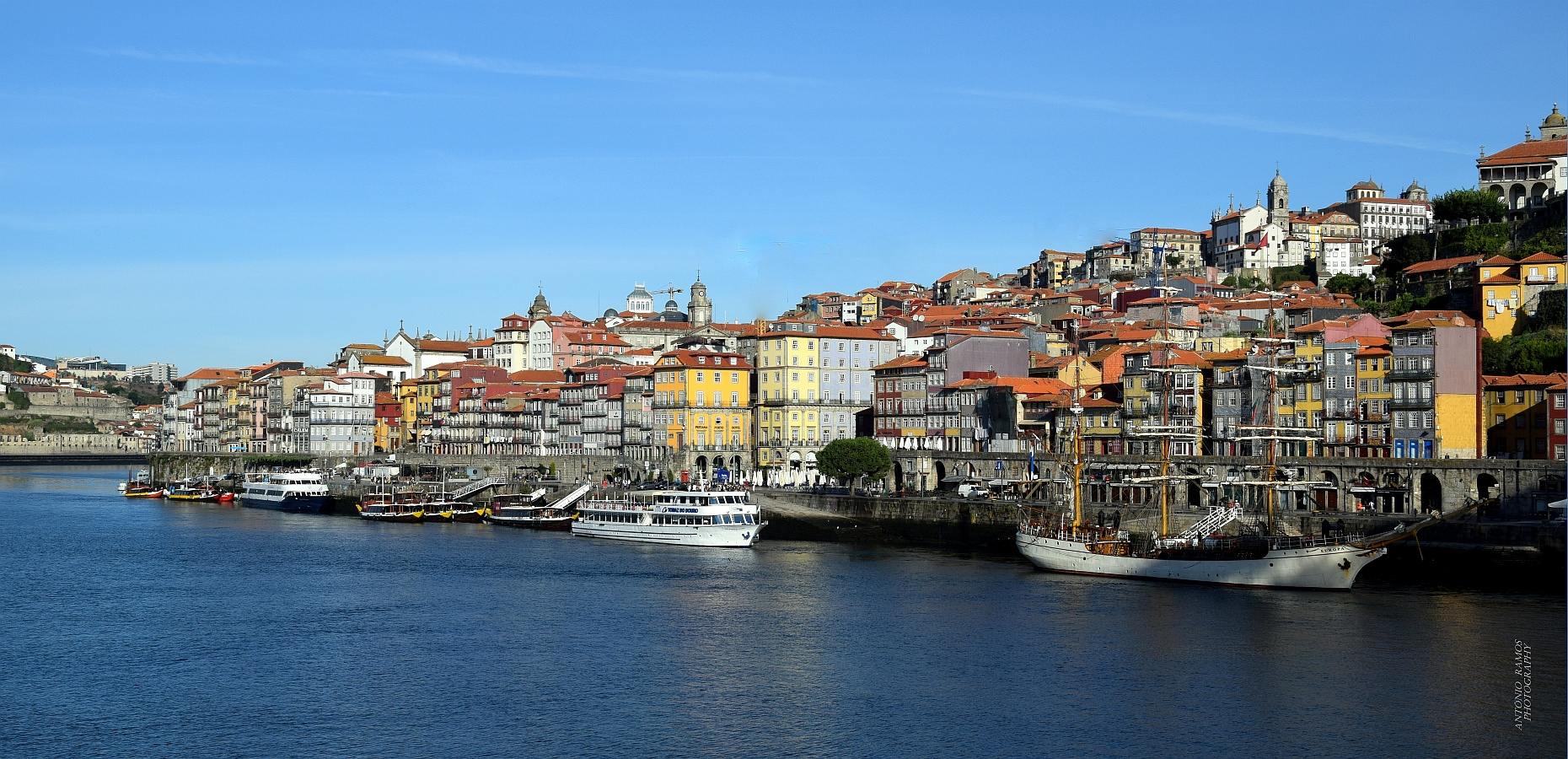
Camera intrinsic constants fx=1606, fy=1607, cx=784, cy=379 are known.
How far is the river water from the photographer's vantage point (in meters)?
31.7

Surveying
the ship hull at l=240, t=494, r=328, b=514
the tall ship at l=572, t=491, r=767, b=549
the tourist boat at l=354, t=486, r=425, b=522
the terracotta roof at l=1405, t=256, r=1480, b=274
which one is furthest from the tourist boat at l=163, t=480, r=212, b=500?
the terracotta roof at l=1405, t=256, r=1480, b=274

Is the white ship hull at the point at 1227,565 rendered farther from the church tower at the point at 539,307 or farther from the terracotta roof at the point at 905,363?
the church tower at the point at 539,307

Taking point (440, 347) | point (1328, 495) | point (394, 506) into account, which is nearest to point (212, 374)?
point (440, 347)

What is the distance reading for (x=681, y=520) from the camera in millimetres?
72562

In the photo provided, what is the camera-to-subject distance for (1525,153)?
4567 inches

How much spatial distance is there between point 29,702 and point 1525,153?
360ft

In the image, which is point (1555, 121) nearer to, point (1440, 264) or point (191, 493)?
point (1440, 264)

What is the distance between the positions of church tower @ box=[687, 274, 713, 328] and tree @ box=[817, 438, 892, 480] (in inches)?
2288

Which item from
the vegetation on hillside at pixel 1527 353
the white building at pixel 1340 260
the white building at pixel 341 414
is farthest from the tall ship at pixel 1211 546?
the white building at pixel 341 414

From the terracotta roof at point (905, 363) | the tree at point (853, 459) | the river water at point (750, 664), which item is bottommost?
the river water at point (750, 664)

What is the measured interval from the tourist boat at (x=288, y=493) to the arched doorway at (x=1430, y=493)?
65060 millimetres

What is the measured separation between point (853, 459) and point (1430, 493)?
101ft

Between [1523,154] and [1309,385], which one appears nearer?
[1309,385]

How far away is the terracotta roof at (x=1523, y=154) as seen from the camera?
114000 millimetres
